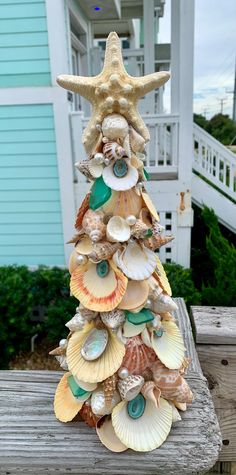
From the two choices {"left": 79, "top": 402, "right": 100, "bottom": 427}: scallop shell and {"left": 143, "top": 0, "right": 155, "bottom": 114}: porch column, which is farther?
{"left": 143, "top": 0, "right": 155, "bottom": 114}: porch column

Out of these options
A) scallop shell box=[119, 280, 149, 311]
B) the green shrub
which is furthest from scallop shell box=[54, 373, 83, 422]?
the green shrub

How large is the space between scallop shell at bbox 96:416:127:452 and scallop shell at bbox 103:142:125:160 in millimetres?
482

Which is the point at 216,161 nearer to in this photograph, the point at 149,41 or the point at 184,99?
the point at 184,99

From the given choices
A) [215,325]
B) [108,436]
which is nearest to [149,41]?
[215,325]

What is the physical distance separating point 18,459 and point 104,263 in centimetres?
37

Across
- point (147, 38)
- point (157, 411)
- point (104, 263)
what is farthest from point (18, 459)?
point (147, 38)

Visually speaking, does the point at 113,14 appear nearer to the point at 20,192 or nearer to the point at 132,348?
the point at 20,192

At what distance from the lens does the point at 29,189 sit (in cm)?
305

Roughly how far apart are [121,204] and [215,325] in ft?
1.54

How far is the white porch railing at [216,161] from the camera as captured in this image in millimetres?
3320

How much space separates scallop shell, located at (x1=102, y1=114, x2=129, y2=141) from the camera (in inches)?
26.7

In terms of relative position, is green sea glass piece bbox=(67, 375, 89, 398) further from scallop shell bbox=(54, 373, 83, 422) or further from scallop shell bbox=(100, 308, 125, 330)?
scallop shell bbox=(100, 308, 125, 330)

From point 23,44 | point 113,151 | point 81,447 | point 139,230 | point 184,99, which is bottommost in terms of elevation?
point 81,447

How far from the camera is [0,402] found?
0.77 metres
